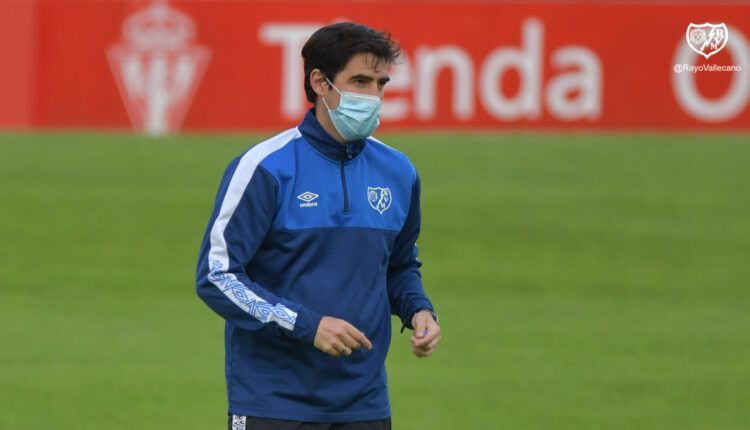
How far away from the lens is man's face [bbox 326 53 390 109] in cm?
463

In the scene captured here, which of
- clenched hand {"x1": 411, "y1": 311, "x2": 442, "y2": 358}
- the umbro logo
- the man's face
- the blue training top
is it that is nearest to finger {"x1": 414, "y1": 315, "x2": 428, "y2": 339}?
clenched hand {"x1": 411, "y1": 311, "x2": 442, "y2": 358}

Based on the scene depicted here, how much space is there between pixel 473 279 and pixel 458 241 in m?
1.29

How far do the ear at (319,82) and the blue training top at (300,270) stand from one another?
8 centimetres

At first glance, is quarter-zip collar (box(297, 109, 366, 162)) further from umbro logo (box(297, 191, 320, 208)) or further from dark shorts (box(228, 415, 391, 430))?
dark shorts (box(228, 415, 391, 430))

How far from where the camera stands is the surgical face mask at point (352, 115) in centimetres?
458

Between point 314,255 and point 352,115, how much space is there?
45 centimetres

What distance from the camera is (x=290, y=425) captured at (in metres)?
4.55

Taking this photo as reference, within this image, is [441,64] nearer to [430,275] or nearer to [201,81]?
[201,81]

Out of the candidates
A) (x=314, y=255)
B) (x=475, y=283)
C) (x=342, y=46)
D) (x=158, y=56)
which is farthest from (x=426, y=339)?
(x=158, y=56)

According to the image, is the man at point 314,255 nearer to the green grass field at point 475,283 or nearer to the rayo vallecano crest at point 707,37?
the green grass field at point 475,283

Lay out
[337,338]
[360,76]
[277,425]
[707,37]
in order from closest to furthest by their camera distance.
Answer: [337,338], [277,425], [360,76], [707,37]

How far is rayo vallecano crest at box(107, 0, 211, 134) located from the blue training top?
1570 centimetres

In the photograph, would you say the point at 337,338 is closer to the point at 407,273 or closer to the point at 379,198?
the point at 379,198

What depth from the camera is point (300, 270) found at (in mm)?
4551
